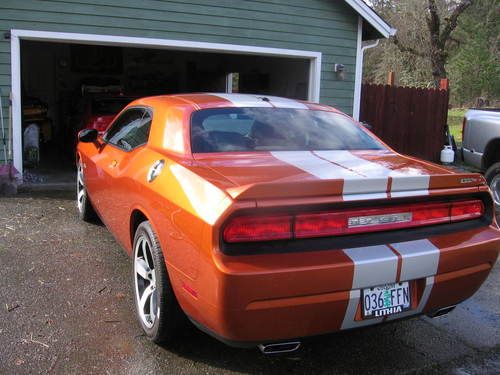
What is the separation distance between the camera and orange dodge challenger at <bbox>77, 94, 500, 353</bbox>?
243cm

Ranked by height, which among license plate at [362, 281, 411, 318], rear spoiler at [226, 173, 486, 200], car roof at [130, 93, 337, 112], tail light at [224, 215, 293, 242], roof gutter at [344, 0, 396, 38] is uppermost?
roof gutter at [344, 0, 396, 38]

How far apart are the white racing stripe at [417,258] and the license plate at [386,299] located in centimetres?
8

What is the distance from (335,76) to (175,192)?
8.52 meters

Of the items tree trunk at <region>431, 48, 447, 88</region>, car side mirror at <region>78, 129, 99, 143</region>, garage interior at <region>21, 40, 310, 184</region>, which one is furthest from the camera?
tree trunk at <region>431, 48, 447, 88</region>

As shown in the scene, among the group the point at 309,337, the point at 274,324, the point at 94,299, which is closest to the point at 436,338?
the point at 309,337

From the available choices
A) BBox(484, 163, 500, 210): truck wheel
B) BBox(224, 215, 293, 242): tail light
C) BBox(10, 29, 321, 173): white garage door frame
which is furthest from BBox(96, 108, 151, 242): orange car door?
BBox(484, 163, 500, 210): truck wheel

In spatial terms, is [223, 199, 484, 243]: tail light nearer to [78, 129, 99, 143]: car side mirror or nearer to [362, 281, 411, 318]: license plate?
[362, 281, 411, 318]: license plate

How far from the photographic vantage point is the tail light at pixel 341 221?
2445mm

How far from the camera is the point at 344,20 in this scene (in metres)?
10.6

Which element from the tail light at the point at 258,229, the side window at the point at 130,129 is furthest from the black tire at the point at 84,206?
the tail light at the point at 258,229

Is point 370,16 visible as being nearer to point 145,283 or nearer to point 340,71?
point 340,71

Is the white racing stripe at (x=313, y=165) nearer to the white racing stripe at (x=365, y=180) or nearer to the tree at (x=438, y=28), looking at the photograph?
the white racing stripe at (x=365, y=180)

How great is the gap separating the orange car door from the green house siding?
14.2 ft

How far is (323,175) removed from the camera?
2721mm
